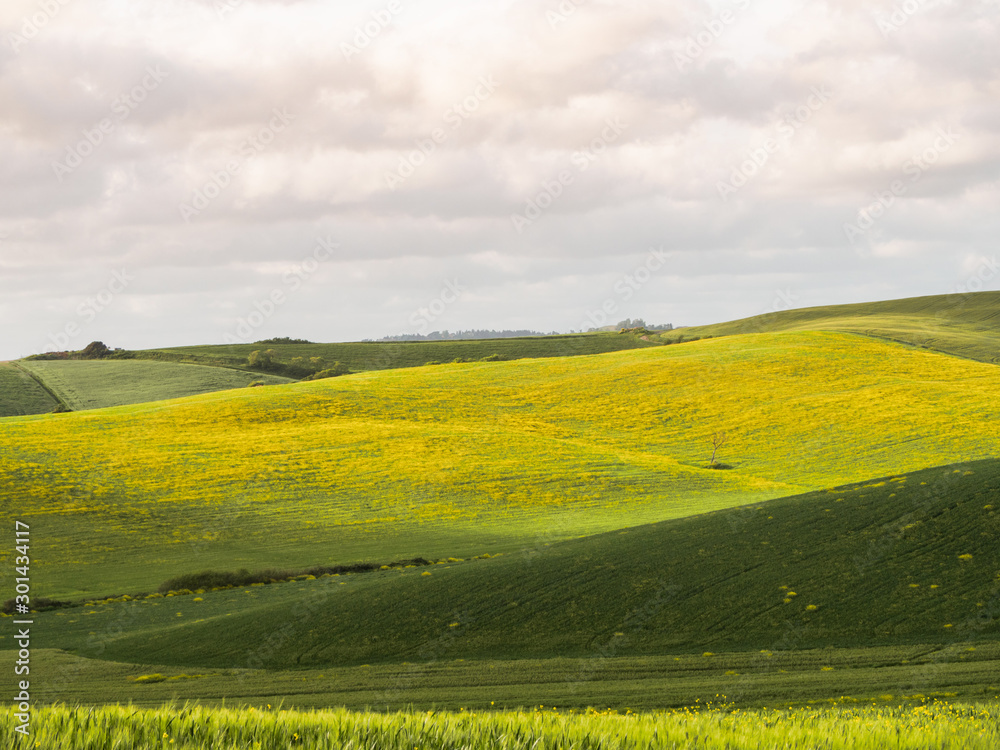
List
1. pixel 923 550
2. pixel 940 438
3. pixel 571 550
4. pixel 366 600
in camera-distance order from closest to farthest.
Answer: pixel 923 550 < pixel 366 600 < pixel 571 550 < pixel 940 438

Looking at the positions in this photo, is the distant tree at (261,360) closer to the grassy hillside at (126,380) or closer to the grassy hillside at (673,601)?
the grassy hillside at (126,380)

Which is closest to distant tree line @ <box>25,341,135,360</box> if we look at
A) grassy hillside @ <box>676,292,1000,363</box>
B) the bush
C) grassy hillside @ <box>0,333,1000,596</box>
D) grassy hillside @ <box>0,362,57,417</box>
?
grassy hillside @ <box>0,362,57,417</box>

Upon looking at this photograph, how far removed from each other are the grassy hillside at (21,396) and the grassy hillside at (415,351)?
30.8 metres

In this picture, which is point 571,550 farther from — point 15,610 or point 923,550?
point 15,610

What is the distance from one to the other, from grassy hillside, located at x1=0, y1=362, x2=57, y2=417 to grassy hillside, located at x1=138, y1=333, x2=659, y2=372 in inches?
1213

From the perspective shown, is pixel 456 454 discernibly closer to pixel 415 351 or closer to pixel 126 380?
pixel 126 380

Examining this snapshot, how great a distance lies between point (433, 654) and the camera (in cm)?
2381

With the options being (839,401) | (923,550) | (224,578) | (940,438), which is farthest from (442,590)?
(839,401)

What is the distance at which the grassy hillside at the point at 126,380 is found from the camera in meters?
103

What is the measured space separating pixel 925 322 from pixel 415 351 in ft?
363

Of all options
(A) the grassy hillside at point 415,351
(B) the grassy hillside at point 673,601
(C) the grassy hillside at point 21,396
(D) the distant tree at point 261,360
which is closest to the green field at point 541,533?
(B) the grassy hillside at point 673,601

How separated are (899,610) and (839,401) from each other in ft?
175

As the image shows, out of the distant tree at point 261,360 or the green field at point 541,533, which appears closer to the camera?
the green field at point 541,533

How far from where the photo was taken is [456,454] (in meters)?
61.8
